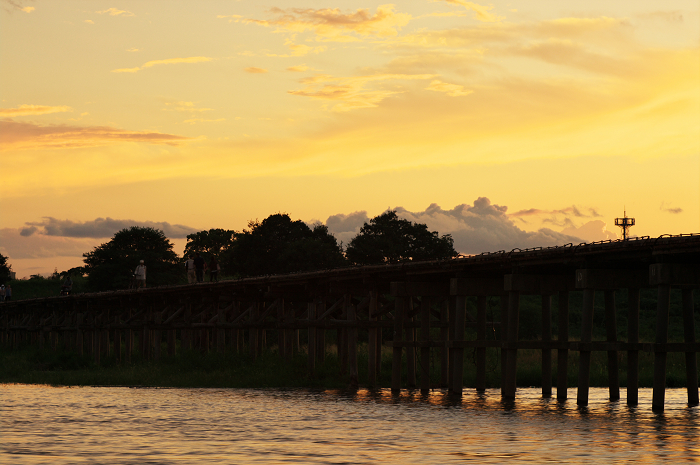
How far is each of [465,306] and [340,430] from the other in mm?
10474

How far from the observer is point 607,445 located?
57.8 feet

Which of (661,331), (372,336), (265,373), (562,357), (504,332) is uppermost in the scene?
(661,331)

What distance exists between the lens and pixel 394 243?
92.5 meters

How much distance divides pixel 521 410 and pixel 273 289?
16115mm

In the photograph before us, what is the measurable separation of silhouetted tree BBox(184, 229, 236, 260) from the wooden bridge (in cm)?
7830

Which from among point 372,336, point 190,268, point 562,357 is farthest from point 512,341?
point 190,268

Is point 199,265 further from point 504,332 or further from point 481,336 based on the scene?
point 504,332

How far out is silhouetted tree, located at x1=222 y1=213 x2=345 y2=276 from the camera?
92562 millimetres

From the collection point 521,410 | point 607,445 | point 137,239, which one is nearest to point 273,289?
point 521,410

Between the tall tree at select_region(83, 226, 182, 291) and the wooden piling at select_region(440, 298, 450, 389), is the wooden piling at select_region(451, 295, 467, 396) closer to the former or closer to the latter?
the wooden piling at select_region(440, 298, 450, 389)

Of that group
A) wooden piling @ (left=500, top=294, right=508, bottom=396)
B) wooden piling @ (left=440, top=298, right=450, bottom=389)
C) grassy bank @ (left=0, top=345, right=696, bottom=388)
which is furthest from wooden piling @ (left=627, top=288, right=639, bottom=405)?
grassy bank @ (left=0, top=345, right=696, bottom=388)

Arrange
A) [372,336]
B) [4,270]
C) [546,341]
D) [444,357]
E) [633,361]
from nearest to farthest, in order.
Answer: [633,361], [546,341], [444,357], [372,336], [4,270]

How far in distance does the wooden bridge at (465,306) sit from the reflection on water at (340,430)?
1.51 metres

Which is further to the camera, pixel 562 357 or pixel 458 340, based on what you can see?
pixel 458 340
